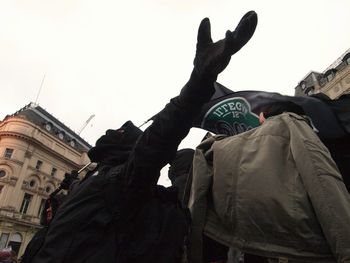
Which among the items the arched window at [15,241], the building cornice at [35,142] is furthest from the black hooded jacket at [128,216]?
the arched window at [15,241]

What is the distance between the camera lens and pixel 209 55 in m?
1.56

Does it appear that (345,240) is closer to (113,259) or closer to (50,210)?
(113,259)

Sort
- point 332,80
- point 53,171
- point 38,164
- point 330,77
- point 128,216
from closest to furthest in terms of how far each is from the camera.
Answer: point 128,216
point 332,80
point 330,77
point 38,164
point 53,171

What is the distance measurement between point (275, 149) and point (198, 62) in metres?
0.64

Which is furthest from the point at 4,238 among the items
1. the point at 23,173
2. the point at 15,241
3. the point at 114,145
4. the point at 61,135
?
the point at 114,145

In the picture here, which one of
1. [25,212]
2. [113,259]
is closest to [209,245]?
[113,259]

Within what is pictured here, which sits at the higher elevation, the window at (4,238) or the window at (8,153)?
the window at (8,153)

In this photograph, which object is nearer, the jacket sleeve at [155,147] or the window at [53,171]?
the jacket sleeve at [155,147]

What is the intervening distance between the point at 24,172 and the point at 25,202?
12.2ft

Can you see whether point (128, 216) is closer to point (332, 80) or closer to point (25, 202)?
point (332, 80)

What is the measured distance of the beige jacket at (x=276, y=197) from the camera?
4.45ft

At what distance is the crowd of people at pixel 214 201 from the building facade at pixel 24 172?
32057 millimetres

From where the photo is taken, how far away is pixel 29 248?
174cm

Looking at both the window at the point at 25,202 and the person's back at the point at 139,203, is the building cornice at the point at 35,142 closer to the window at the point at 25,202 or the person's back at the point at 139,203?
the window at the point at 25,202
